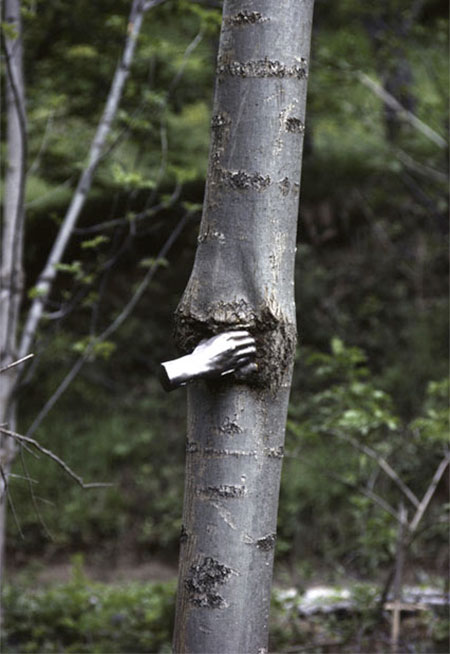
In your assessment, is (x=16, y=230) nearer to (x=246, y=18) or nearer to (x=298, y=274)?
(x=246, y=18)

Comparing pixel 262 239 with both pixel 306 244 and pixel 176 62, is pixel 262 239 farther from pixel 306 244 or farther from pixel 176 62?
pixel 306 244

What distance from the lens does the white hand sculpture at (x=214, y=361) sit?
1.51 metres

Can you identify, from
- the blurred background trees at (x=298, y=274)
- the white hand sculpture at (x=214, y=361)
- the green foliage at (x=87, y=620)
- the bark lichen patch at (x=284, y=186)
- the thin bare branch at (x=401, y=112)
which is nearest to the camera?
the white hand sculpture at (x=214, y=361)

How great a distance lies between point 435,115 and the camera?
20.7 ft

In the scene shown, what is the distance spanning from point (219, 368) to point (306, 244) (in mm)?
7556

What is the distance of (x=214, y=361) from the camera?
5.03ft

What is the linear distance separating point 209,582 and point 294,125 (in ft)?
3.02

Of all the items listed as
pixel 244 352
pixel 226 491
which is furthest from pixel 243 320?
pixel 226 491

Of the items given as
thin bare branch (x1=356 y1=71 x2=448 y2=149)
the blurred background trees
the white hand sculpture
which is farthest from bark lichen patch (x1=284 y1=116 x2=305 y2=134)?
thin bare branch (x1=356 y1=71 x2=448 y2=149)

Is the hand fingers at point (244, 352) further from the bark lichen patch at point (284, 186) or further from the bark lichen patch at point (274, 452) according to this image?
the bark lichen patch at point (284, 186)

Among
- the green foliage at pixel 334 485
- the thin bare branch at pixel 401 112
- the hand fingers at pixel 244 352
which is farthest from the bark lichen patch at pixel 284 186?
the thin bare branch at pixel 401 112

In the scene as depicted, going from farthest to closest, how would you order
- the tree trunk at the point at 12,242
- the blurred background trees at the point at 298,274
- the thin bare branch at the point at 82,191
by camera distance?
the blurred background trees at the point at 298,274 → the thin bare branch at the point at 82,191 → the tree trunk at the point at 12,242

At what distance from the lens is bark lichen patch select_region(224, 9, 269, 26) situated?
63.6 inches

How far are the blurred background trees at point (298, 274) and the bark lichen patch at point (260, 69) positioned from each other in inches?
75.8
